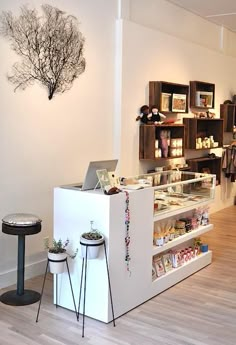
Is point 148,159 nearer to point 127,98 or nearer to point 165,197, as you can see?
point 127,98

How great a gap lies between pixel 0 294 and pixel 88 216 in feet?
3.96

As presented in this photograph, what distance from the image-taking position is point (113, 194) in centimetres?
336

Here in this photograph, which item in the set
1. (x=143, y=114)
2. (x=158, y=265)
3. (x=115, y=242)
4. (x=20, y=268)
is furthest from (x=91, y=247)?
(x=143, y=114)

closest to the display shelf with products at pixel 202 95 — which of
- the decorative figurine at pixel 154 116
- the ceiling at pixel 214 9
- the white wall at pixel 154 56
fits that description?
the white wall at pixel 154 56

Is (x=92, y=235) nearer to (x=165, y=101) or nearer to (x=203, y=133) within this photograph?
(x=165, y=101)

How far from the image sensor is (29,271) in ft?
14.1

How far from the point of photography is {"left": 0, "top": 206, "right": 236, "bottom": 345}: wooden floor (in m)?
3.13

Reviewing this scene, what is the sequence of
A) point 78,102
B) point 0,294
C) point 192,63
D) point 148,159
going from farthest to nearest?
point 192,63 → point 148,159 → point 78,102 → point 0,294

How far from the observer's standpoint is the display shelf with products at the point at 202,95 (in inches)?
260

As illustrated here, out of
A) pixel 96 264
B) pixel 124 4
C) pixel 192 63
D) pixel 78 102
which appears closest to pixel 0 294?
pixel 96 264

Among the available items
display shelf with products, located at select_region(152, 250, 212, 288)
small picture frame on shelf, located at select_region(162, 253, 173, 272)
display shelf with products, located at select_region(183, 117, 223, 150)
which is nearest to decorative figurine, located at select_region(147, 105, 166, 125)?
display shelf with products, located at select_region(183, 117, 223, 150)

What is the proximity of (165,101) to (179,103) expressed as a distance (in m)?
0.36

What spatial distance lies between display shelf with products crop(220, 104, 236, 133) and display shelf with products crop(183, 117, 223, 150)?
15.4 inches

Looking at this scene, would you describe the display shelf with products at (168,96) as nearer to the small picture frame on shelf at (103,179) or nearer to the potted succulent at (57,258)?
the small picture frame on shelf at (103,179)
